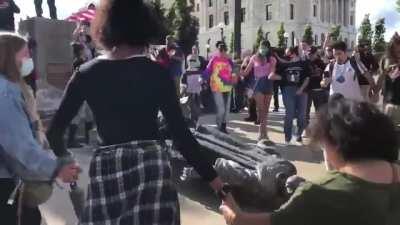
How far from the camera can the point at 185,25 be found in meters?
60.8

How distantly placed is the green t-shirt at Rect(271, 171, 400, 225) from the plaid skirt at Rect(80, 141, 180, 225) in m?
0.68

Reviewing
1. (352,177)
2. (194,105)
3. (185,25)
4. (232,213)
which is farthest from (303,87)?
(185,25)

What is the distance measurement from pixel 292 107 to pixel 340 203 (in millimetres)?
7577

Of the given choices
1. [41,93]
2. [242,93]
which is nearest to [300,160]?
[41,93]

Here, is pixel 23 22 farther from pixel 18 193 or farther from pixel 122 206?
pixel 122 206

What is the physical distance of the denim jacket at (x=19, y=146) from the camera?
2.86 meters

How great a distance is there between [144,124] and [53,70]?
864 cm

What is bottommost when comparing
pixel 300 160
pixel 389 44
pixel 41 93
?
pixel 300 160

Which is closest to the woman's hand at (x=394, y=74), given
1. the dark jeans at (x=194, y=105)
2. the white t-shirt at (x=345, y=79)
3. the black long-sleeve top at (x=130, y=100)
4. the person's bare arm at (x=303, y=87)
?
the white t-shirt at (x=345, y=79)

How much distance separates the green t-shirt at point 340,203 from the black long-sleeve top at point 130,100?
77 centimetres

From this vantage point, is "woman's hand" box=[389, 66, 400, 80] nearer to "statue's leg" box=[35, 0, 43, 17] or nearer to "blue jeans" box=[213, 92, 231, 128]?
"blue jeans" box=[213, 92, 231, 128]

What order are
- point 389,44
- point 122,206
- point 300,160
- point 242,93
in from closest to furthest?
1. point 122,206
2. point 389,44
3. point 300,160
4. point 242,93

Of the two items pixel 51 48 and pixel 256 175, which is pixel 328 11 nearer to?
pixel 51 48

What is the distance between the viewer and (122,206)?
2.57 meters
